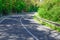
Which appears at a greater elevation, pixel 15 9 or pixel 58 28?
pixel 58 28

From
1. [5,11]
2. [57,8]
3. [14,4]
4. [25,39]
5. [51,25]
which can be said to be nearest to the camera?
[25,39]

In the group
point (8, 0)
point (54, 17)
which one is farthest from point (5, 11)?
point (54, 17)

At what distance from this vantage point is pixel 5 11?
222 ft

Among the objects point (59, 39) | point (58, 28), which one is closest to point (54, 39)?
point (59, 39)

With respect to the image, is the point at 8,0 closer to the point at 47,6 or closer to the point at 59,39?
the point at 47,6

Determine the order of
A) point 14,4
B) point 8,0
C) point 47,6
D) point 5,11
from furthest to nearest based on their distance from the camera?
point 14,4
point 8,0
point 5,11
point 47,6

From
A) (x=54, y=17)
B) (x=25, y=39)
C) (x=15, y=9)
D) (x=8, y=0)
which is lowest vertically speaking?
(x=15, y=9)

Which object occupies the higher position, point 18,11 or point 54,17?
point 54,17

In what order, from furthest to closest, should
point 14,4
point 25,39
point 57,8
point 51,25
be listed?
point 14,4, point 57,8, point 51,25, point 25,39

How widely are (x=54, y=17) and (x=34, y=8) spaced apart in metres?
97.4

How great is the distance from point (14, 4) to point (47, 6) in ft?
174

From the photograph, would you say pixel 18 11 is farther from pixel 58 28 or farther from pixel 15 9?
pixel 58 28

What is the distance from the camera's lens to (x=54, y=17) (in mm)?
25984

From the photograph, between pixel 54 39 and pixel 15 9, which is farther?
pixel 15 9
